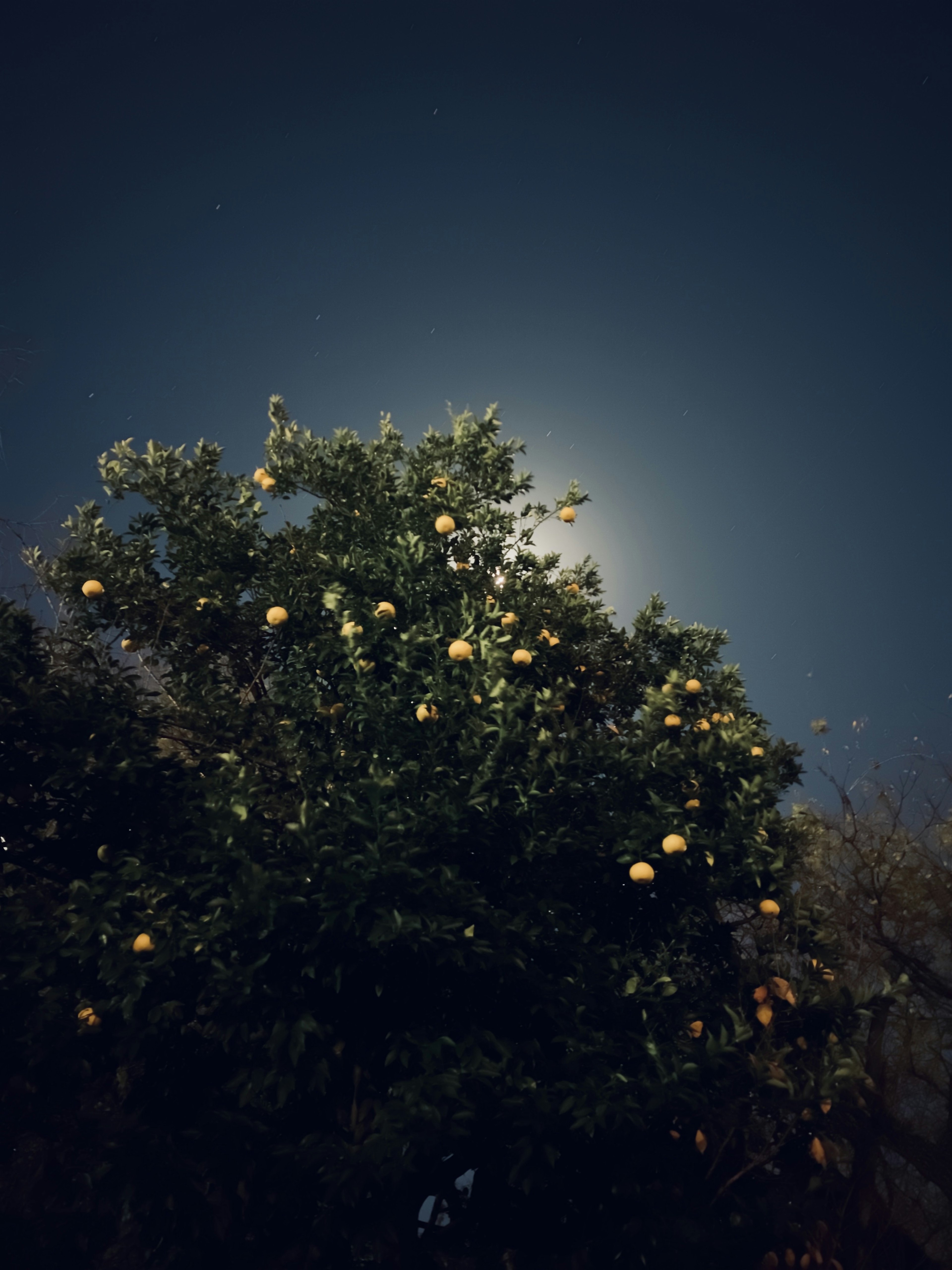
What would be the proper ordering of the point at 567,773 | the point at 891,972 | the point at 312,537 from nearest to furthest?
the point at 567,773, the point at 312,537, the point at 891,972

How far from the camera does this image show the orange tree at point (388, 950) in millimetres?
4195

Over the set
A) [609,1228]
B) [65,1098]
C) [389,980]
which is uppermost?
[389,980]

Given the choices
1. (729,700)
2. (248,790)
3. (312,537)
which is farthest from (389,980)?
(729,700)

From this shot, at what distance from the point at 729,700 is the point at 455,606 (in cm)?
381

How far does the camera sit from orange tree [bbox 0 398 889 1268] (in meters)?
4.20

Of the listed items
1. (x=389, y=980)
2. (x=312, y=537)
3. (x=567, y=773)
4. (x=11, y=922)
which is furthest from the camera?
(x=312, y=537)

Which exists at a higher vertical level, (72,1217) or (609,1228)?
(609,1228)

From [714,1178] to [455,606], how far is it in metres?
5.05

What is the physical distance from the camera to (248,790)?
4.31 meters

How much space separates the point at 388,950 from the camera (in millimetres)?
4477

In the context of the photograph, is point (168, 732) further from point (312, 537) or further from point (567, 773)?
point (567, 773)

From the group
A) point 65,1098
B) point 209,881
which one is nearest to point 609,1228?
point 209,881

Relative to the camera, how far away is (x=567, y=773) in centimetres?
535

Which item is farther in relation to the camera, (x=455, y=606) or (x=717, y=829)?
(x=455, y=606)
